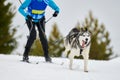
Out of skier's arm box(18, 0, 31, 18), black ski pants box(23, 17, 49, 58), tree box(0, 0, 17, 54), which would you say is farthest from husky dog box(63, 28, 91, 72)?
tree box(0, 0, 17, 54)

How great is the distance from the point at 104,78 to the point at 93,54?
31.7 metres

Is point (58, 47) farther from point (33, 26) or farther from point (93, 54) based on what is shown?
point (33, 26)

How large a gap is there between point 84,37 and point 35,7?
174cm

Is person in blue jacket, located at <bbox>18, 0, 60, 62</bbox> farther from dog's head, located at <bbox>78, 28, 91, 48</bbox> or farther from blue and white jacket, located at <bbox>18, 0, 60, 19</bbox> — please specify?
dog's head, located at <bbox>78, 28, 91, 48</bbox>

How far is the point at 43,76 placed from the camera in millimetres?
7777

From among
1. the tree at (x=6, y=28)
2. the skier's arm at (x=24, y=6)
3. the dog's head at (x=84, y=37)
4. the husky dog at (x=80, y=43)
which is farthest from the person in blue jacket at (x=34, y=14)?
the tree at (x=6, y=28)

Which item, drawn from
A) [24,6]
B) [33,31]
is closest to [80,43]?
[33,31]

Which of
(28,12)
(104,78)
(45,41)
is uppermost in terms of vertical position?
(28,12)

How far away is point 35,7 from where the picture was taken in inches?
392

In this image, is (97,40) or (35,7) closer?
(35,7)

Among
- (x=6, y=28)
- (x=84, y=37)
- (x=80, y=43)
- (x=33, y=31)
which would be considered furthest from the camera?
(x=6, y=28)

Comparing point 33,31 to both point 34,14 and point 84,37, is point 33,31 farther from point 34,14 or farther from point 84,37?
point 84,37

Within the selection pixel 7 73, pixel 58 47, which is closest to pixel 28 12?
pixel 7 73

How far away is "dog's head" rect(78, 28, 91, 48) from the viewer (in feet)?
28.8
